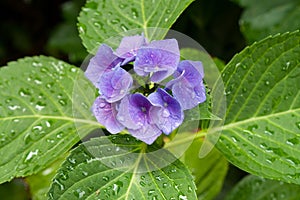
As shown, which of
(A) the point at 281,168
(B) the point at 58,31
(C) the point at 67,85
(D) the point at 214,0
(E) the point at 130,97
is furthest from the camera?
(B) the point at 58,31

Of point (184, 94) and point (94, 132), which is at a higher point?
point (184, 94)

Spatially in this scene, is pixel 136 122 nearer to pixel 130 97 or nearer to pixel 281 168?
pixel 130 97

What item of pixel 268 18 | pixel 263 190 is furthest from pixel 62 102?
pixel 268 18

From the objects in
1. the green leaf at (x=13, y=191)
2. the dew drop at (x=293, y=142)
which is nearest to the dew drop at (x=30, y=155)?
the dew drop at (x=293, y=142)

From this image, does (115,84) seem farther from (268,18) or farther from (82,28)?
(268,18)

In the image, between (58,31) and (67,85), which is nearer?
(67,85)

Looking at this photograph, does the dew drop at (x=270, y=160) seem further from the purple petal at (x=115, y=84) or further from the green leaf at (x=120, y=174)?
the purple petal at (x=115, y=84)

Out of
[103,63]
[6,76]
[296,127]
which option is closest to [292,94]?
[296,127]
